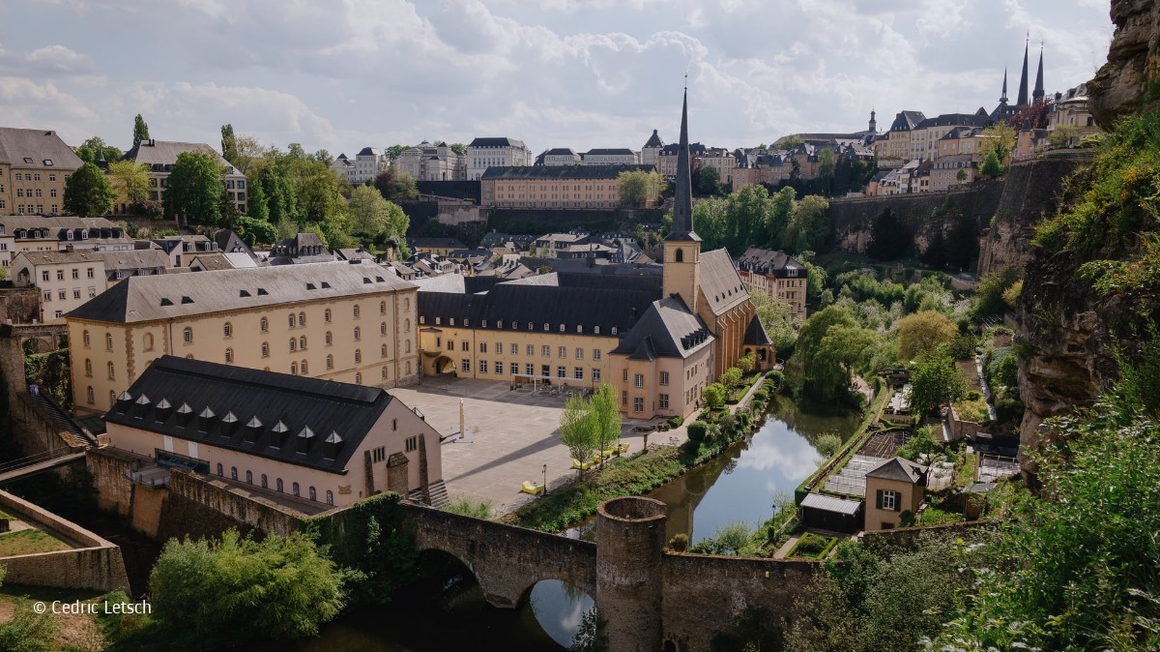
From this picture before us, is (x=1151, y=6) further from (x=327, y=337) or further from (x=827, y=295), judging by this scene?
(x=827, y=295)

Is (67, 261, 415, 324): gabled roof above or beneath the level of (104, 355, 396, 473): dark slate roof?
above

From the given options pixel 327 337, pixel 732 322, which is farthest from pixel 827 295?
pixel 327 337

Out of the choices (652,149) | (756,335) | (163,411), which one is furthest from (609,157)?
(163,411)

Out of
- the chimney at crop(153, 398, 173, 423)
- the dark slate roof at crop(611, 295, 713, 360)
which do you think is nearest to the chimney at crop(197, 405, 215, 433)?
the chimney at crop(153, 398, 173, 423)

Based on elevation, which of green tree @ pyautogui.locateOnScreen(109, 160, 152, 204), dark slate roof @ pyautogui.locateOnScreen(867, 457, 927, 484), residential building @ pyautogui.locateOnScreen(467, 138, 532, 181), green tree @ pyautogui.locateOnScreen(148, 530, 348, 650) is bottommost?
green tree @ pyautogui.locateOnScreen(148, 530, 348, 650)

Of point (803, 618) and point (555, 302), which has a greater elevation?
point (555, 302)

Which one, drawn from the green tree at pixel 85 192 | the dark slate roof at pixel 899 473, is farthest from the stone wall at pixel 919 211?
the green tree at pixel 85 192

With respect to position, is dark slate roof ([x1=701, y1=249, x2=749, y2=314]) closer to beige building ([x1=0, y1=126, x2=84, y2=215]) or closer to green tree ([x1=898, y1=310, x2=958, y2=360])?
green tree ([x1=898, y1=310, x2=958, y2=360])
